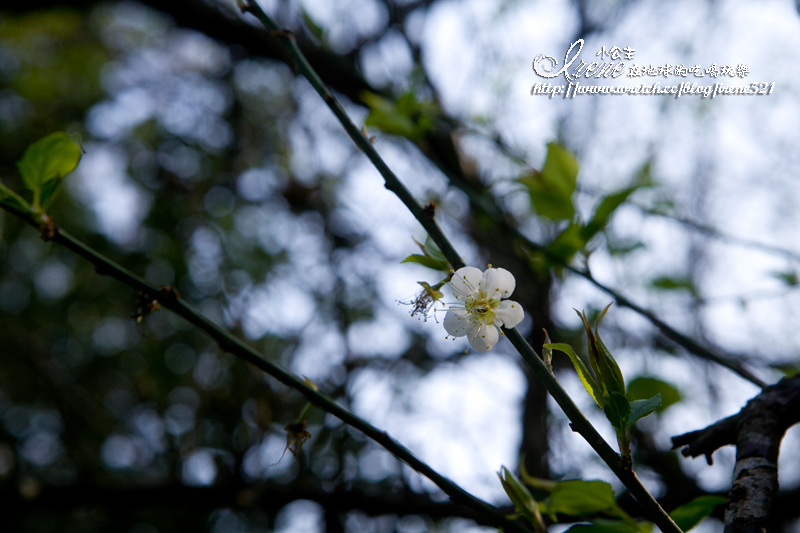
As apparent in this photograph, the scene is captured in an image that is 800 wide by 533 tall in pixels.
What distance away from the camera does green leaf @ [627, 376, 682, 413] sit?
86cm

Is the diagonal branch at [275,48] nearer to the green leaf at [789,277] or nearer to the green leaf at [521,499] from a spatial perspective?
the green leaf at [789,277]

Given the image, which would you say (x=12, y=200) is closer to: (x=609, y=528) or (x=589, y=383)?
(x=589, y=383)

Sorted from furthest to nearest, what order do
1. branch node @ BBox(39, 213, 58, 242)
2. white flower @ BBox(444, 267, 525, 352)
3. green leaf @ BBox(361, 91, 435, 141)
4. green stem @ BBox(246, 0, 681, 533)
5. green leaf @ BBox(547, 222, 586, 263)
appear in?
green leaf @ BBox(361, 91, 435, 141)
green leaf @ BBox(547, 222, 586, 263)
white flower @ BBox(444, 267, 525, 352)
branch node @ BBox(39, 213, 58, 242)
green stem @ BBox(246, 0, 681, 533)

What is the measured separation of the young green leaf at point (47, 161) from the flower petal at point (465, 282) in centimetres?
53

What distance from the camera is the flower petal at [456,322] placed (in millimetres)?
713

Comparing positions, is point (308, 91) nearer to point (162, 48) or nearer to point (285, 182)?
point (285, 182)

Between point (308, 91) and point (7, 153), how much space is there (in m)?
2.66

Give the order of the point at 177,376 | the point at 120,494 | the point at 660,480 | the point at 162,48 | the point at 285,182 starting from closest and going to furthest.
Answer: the point at 120,494, the point at 660,480, the point at 285,182, the point at 177,376, the point at 162,48

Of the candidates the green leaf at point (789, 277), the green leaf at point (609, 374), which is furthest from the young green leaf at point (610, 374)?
the green leaf at point (789, 277)

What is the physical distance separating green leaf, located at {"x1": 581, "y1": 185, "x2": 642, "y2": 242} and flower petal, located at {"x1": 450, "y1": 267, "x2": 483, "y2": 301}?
1.33ft

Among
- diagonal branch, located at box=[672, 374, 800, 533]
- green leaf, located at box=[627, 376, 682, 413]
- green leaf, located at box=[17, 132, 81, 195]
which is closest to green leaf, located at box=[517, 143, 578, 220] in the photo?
green leaf, located at box=[627, 376, 682, 413]

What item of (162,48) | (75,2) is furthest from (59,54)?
(75,2)

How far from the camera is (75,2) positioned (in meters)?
2.46

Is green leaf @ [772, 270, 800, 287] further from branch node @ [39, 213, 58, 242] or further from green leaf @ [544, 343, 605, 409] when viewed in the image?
branch node @ [39, 213, 58, 242]
